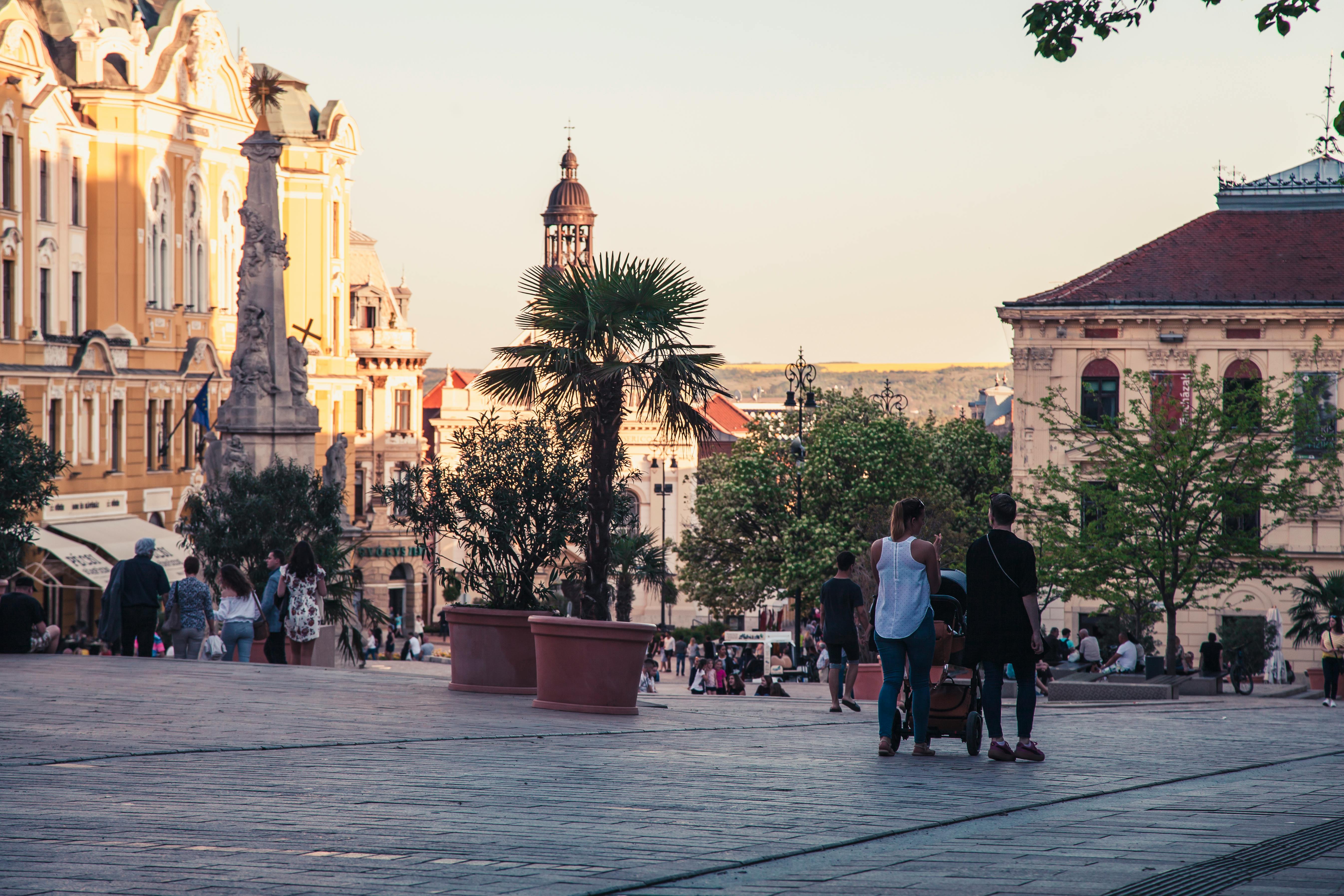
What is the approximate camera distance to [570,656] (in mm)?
14055

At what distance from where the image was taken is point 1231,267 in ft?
159

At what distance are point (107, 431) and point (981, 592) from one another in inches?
1680

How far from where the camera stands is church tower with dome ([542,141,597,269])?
118 m

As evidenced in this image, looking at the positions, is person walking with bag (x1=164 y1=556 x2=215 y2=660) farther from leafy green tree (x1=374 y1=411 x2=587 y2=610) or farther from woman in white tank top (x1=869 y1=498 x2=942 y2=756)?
woman in white tank top (x1=869 y1=498 x2=942 y2=756)

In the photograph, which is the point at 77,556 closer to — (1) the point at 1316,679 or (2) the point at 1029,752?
(1) the point at 1316,679

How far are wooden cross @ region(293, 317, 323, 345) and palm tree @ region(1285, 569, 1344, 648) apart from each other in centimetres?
3651

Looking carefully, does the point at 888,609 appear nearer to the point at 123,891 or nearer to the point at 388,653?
the point at 123,891

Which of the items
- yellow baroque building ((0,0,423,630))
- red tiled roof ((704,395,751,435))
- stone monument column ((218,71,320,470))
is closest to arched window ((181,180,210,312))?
yellow baroque building ((0,0,423,630))

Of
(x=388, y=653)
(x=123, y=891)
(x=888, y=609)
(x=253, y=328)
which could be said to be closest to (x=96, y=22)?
(x=388, y=653)

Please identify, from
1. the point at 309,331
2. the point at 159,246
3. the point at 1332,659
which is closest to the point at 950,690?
the point at 1332,659

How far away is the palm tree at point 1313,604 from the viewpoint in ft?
128

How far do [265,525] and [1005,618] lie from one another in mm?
18289

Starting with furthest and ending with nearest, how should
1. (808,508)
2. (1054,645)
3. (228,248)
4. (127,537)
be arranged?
(808,508) → (228,248) → (127,537) → (1054,645)

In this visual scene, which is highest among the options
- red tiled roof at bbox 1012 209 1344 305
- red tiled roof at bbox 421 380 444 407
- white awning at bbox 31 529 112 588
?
red tiled roof at bbox 421 380 444 407
